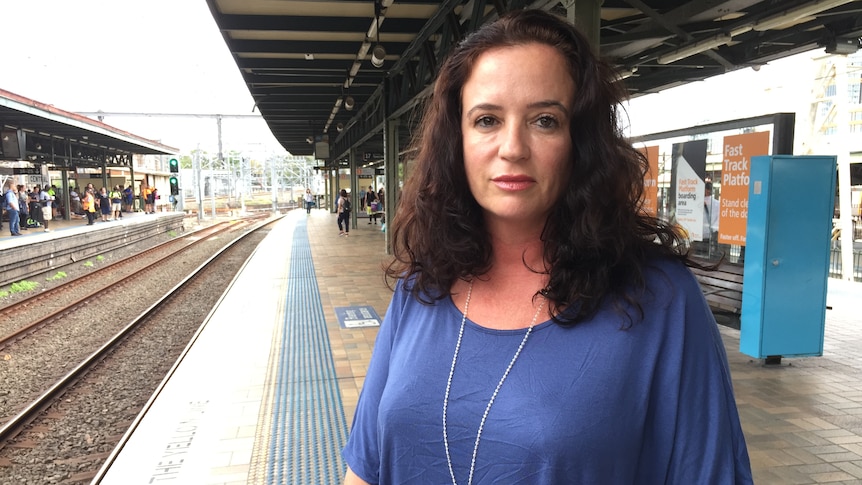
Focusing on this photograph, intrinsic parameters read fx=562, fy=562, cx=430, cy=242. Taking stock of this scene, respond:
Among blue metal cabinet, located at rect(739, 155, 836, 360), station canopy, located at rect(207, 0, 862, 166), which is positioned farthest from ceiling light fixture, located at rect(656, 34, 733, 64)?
blue metal cabinet, located at rect(739, 155, 836, 360)

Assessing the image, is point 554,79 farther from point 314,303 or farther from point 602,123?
point 314,303

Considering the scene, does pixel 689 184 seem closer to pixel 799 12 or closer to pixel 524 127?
Answer: pixel 799 12

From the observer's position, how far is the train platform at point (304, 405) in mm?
3455

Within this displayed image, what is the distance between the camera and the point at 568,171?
1.12m

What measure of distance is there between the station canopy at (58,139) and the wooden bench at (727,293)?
13459mm

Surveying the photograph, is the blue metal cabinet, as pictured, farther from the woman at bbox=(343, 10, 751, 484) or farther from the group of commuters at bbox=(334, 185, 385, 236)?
the group of commuters at bbox=(334, 185, 385, 236)

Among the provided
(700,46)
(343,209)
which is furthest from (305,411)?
(343,209)

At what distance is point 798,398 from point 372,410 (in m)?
4.50

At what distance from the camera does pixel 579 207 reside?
1101 millimetres

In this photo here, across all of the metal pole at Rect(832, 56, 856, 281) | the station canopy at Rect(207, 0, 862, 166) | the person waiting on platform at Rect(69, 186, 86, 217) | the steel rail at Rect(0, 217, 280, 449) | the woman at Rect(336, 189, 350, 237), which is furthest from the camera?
the person waiting on platform at Rect(69, 186, 86, 217)

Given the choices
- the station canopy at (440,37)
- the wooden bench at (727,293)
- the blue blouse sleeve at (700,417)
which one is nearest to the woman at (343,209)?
the station canopy at (440,37)

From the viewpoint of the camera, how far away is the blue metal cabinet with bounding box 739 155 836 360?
16.3ft

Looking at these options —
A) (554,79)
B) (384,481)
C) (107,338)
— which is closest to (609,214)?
(554,79)

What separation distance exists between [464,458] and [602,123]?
27.8 inches
